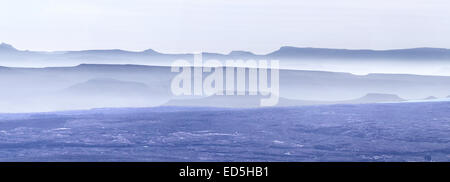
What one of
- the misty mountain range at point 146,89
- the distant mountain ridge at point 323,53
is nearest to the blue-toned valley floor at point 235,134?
the misty mountain range at point 146,89

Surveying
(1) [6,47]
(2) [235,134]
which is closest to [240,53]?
(2) [235,134]

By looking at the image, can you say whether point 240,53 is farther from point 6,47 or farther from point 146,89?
point 6,47

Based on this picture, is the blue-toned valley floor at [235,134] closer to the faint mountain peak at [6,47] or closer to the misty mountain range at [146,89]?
the misty mountain range at [146,89]

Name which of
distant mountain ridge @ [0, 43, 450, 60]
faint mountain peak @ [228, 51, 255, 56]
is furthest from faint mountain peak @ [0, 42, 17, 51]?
faint mountain peak @ [228, 51, 255, 56]

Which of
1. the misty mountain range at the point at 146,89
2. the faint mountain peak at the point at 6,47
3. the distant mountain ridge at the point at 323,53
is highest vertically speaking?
the faint mountain peak at the point at 6,47

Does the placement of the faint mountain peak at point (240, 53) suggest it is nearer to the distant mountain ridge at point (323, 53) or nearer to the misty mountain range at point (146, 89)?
the distant mountain ridge at point (323, 53)

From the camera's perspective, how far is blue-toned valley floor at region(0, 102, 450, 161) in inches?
110

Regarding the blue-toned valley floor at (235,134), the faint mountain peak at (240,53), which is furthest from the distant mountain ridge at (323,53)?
the blue-toned valley floor at (235,134)

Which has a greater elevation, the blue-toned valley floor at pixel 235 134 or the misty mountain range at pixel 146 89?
the misty mountain range at pixel 146 89

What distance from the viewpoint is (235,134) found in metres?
2.85

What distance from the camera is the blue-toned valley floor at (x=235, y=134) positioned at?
9.20ft

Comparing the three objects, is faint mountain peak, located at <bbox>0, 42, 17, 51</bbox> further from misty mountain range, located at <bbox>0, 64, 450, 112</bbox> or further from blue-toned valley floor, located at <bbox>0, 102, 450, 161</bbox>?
blue-toned valley floor, located at <bbox>0, 102, 450, 161</bbox>
